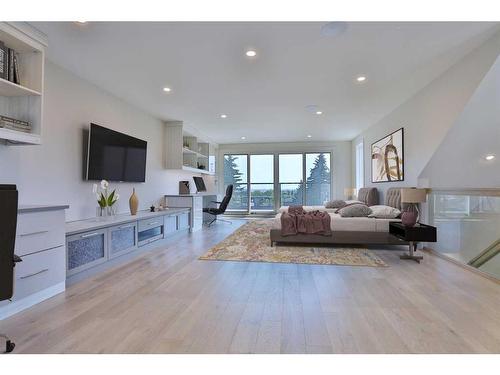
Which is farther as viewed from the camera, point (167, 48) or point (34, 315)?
point (167, 48)

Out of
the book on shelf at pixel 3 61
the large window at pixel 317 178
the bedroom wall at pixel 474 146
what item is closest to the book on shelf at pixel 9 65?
the book on shelf at pixel 3 61

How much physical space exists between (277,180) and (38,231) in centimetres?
779

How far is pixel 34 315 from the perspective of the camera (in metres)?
2.16

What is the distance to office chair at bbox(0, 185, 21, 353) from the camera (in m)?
1.58

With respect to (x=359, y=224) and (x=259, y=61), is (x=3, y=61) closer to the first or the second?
(x=259, y=61)

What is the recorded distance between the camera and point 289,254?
407 cm

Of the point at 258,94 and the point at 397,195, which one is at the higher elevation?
the point at 258,94

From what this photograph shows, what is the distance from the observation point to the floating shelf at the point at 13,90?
8.06 feet

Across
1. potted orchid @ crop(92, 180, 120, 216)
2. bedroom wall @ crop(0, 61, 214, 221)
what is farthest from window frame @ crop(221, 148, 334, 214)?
potted orchid @ crop(92, 180, 120, 216)

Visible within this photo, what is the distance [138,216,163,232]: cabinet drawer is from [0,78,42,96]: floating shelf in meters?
2.12

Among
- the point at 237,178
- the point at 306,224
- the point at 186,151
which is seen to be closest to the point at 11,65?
the point at 306,224
